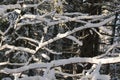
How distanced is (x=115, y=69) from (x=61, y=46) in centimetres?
221

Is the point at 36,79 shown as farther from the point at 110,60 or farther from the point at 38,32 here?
the point at 38,32

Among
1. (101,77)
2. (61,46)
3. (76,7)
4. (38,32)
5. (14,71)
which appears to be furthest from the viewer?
(61,46)

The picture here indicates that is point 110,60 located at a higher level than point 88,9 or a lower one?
higher

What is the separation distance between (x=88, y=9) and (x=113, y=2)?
843 mm

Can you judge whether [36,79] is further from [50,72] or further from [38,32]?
[38,32]

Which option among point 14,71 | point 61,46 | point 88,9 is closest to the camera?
point 14,71

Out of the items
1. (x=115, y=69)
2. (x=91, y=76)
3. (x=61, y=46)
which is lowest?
(x=115, y=69)

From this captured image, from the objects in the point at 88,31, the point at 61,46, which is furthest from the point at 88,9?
the point at 61,46

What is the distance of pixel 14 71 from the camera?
11.6 feet

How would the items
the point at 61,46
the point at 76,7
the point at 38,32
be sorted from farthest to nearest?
the point at 61,46
the point at 38,32
the point at 76,7

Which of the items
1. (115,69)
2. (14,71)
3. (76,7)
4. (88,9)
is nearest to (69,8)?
(76,7)

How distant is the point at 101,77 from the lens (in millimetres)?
2895

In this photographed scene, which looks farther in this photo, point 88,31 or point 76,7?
point 76,7

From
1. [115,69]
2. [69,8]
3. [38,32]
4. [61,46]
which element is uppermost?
[69,8]
